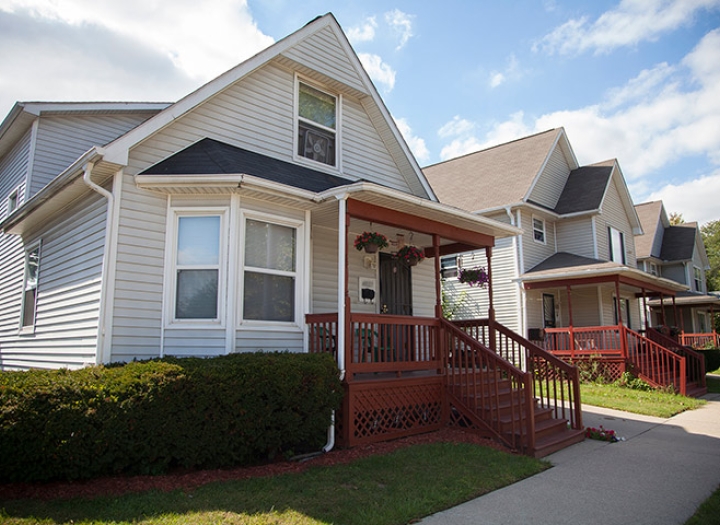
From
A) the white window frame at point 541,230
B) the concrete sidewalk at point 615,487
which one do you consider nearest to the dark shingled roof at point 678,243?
the white window frame at point 541,230

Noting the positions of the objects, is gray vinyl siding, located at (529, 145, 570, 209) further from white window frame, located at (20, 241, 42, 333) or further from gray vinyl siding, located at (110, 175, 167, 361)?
white window frame, located at (20, 241, 42, 333)

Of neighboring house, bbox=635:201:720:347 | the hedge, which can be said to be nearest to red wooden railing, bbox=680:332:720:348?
neighboring house, bbox=635:201:720:347

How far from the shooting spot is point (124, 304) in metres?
6.76

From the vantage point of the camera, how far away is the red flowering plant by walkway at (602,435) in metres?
8.02

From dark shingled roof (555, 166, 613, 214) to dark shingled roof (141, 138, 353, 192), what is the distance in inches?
514

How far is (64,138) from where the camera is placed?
11.1 metres

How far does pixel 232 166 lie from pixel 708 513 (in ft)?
23.0

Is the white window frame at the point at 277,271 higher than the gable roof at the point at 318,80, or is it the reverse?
the gable roof at the point at 318,80

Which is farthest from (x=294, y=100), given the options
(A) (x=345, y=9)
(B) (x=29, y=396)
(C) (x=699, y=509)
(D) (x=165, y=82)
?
(C) (x=699, y=509)

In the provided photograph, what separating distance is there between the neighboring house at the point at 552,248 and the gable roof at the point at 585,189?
4 centimetres

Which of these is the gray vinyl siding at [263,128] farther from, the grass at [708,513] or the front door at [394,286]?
the grass at [708,513]

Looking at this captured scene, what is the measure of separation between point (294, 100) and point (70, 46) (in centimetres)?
500

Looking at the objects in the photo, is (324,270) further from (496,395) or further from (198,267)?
(496,395)

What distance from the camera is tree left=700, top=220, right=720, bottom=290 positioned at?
1768 inches
